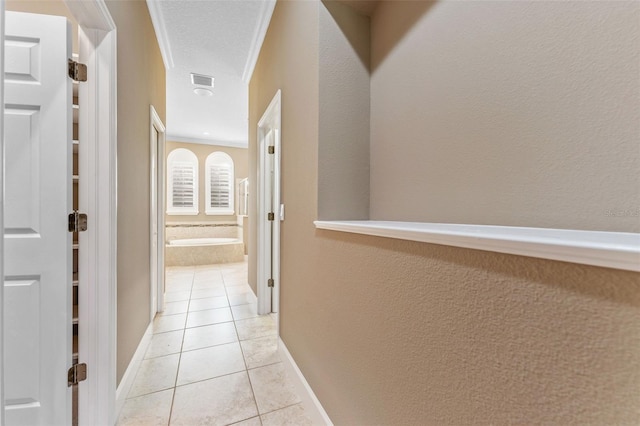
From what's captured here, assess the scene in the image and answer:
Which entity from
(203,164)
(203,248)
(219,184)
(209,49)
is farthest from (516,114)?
(203,164)

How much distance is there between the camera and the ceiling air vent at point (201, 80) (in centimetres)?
321

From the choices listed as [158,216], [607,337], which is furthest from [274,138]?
[607,337]

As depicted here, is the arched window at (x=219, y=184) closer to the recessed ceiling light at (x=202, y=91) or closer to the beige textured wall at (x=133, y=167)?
the recessed ceiling light at (x=202, y=91)

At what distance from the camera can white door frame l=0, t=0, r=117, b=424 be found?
1.21 m

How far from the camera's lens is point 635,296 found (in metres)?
0.34

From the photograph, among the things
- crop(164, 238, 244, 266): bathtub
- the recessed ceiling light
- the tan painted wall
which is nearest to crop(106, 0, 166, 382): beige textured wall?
the tan painted wall

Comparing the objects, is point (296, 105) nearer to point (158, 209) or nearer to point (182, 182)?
point (158, 209)

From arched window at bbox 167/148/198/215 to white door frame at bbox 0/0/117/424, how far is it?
521 centimetres

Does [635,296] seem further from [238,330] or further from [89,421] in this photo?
[238,330]

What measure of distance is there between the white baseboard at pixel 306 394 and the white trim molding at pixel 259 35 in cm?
276

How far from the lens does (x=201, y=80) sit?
3309 millimetres

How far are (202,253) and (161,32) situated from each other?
12.1 feet

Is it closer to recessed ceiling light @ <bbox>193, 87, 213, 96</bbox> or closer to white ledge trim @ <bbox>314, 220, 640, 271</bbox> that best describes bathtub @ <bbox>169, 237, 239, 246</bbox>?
recessed ceiling light @ <bbox>193, 87, 213, 96</bbox>

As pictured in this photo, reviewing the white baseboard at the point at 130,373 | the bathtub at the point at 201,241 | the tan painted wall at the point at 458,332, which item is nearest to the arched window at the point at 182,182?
the bathtub at the point at 201,241
